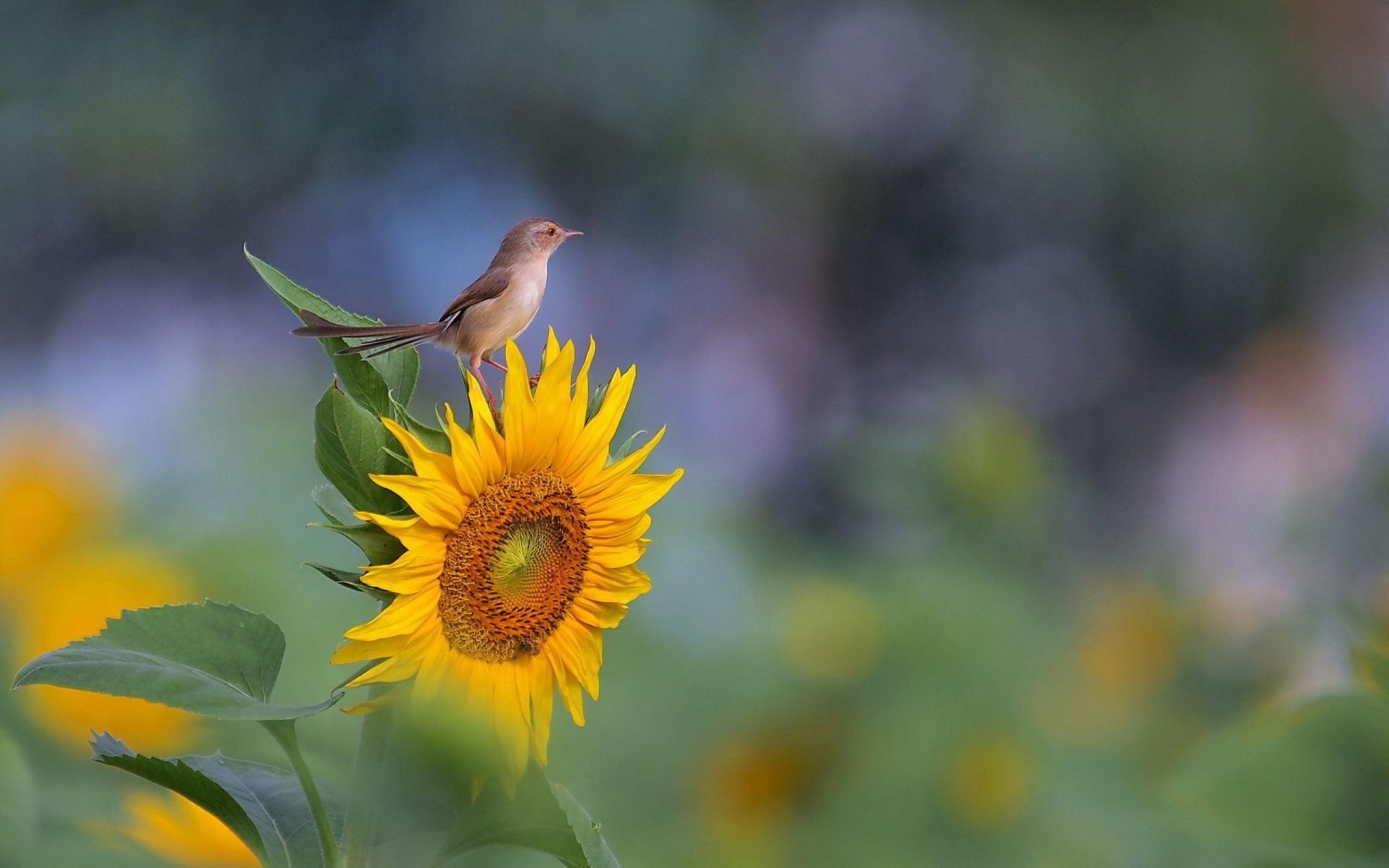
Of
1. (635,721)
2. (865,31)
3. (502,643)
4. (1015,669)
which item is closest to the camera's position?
(502,643)

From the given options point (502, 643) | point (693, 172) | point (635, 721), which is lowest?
point (502, 643)

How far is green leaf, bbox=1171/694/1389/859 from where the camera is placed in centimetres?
31

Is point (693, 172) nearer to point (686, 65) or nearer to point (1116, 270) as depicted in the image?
point (686, 65)

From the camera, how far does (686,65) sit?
382 centimetres

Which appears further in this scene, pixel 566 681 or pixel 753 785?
pixel 753 785

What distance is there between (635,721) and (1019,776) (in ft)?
1.02

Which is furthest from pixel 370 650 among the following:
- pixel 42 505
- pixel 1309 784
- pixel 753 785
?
pixel 42 505

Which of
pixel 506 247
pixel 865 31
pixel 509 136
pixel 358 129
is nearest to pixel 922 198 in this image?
pixel 865 31

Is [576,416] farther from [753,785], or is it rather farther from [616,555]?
[753,785]

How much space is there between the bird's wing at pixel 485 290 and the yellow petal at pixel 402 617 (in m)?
0.06

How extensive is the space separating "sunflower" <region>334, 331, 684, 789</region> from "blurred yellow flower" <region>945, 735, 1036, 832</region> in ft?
2.74

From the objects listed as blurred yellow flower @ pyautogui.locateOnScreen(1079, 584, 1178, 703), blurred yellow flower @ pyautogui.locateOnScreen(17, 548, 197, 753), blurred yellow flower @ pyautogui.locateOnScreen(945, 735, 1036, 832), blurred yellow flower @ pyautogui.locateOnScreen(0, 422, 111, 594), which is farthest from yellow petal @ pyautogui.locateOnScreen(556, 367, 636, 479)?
blurred yellow flower @ pyautogui.locateOnScreen(1079, 584, 1178, 703)

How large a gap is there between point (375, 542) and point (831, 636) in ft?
3.15

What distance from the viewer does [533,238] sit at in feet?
1.03
